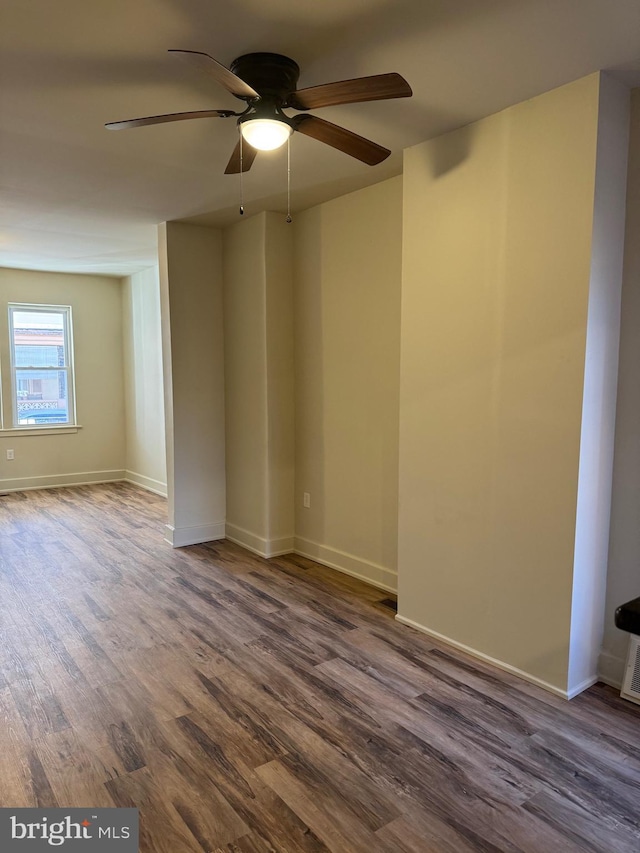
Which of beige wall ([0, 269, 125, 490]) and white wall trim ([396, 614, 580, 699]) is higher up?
beige wall ([0, 269, 125, 490])

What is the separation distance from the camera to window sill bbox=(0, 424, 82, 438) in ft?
21.3

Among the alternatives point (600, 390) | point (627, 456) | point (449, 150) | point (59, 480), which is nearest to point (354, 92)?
point (449, 150)

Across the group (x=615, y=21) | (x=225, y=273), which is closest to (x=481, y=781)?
(x=615, y=21)

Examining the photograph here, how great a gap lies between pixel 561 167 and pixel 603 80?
1.06 ft

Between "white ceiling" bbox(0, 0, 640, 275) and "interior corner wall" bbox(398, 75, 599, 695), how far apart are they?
0.24m

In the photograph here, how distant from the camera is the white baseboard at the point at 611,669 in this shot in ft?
7.91

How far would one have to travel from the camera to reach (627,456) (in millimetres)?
2398

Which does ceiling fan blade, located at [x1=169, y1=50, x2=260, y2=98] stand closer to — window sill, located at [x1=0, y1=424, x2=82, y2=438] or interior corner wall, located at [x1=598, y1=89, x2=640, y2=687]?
interior corner wall, located at [x1=598, y1=89, x2=640, y2=687]

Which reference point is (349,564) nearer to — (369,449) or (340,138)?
(369,449)

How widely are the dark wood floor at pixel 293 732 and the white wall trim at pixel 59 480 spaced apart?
3460 mm

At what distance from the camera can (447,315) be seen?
2.74 metres

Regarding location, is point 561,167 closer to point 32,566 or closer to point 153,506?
point 32,566

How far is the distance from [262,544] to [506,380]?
2455mm

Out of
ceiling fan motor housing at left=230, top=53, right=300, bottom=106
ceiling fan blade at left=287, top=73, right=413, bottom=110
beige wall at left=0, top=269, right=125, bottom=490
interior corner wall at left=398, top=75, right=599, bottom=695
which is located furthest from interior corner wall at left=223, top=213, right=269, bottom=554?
beige wall at left=0, top=269, right=125, bottom=490
